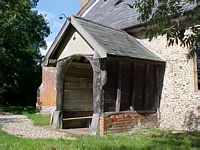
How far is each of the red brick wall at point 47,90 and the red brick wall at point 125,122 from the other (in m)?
10.9

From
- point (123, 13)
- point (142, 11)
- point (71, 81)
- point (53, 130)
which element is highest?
point (123, 13)

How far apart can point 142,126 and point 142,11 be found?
813cm

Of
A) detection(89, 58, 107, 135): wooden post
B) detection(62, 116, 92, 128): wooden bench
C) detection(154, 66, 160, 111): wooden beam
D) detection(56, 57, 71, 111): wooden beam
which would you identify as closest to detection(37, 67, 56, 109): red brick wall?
detection(62, 116, 92, 128): wooden bench

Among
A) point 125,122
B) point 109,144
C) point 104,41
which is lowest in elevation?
point 109,144

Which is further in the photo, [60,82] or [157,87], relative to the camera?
[157,87]

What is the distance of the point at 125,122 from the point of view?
A: 14680 mm

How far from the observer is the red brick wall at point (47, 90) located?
25.8 m

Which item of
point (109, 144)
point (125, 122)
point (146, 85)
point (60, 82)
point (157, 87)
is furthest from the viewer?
point (157, 87)

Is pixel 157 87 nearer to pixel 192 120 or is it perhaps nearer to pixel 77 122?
pixel 192 120

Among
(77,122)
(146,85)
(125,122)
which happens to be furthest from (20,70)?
(125,122)

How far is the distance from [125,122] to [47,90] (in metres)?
12.4

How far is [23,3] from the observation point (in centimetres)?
2373

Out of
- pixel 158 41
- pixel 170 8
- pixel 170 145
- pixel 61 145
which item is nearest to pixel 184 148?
pixel 170 145

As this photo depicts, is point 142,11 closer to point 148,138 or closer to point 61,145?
point 61,145
